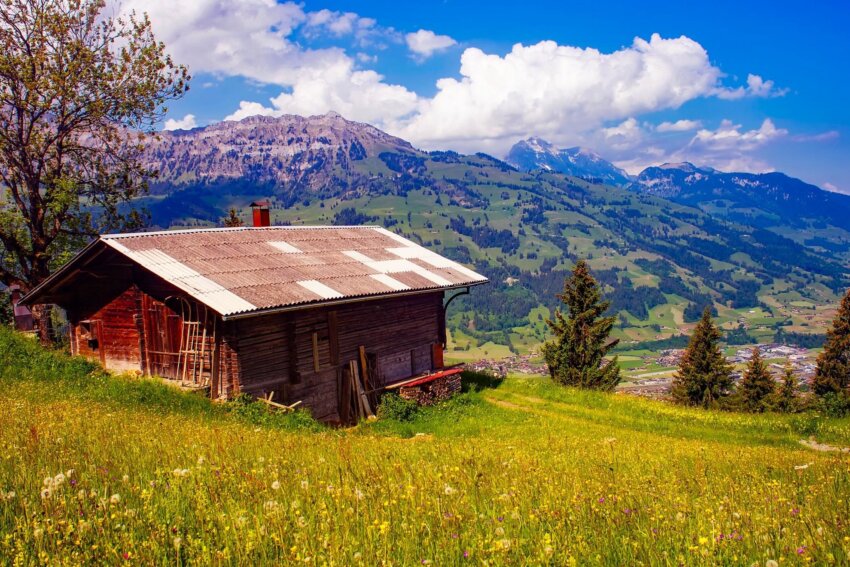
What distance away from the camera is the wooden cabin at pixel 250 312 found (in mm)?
19000

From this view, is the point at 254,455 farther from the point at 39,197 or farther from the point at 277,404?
the point at 39,197

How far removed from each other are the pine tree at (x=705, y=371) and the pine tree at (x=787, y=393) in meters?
3.74

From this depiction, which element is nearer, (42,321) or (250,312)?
(250,312)

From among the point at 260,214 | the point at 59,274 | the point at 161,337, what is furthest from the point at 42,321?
the point at 260,214

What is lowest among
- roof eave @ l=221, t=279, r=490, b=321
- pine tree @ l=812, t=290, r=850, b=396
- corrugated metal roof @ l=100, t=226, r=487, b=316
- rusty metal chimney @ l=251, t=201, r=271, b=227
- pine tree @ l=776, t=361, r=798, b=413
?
pine tree @ l=776, t=361, r=798, b=413

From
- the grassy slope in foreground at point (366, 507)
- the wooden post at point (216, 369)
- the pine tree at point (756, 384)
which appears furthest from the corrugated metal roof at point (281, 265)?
the pine tree at point (756, 384)

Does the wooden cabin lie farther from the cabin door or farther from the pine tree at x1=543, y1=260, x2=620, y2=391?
the pine tree at x1=543, y1=260, x2=620, y2=391

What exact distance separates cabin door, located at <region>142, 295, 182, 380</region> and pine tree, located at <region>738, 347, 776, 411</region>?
149 feet

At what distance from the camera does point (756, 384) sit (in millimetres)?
49656

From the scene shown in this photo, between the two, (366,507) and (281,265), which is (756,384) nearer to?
(281,265)

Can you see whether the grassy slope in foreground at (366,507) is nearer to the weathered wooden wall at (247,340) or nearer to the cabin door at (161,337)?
the weathered wooden wall at (247,340)

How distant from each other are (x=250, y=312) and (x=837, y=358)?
4857cm

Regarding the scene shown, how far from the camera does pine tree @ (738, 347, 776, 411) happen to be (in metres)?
48.8

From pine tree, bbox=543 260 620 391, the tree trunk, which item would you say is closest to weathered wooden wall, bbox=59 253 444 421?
the tree trunk
